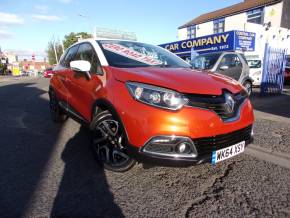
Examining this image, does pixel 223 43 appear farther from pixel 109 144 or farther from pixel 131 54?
pixel 109 144

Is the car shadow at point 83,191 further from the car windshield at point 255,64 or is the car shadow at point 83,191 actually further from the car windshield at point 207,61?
the car windshield at point 255,64

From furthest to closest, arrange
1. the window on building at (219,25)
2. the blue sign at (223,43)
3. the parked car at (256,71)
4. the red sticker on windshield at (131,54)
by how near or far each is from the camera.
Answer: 1. the window on building at (219,25)
2. the blue sign at (223,43)
3. the parked car at (256,71)
4. the red sticker on windshield at (131,54)

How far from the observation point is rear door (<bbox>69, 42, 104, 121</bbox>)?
11.2ft

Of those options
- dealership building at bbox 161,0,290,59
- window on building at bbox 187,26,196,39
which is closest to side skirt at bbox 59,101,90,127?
dealership building at bbox 161,0,290,59

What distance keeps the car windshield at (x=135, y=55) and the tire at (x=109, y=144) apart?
74 centimetres

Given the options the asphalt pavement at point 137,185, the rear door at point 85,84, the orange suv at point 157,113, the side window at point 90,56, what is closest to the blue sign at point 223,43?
the asphalt pavement at point 137,185

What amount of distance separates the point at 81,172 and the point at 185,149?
1446 mm

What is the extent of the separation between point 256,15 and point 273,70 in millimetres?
21599

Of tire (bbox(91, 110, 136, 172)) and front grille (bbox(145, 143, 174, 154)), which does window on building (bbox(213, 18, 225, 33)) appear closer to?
tire (bbox(91, 110, 136, 172))

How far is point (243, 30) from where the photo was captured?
69.0 feet

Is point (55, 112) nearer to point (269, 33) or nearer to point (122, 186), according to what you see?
point (122, 186)

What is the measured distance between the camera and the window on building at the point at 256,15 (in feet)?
91.7

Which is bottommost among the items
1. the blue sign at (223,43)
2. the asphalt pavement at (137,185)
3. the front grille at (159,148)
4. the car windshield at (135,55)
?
the asphalt pavement at (137,185)

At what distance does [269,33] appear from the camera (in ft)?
70.6
